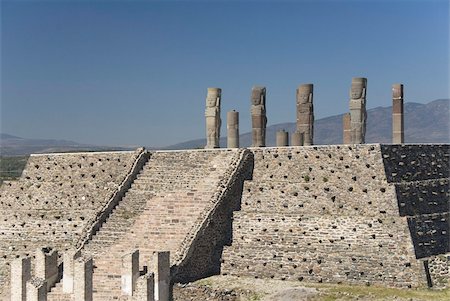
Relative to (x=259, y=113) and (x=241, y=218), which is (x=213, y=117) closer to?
(x=259, y=113)

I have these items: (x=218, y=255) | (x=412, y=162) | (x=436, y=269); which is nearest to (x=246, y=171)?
(x=218, y=255)

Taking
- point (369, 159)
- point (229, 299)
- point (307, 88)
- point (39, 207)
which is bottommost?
point (229, 299)

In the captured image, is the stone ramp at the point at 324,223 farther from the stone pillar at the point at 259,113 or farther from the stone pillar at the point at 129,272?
the stone pillar at the point at 259,113

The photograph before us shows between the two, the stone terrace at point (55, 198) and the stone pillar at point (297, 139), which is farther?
the stone pillar at point (297, 139)

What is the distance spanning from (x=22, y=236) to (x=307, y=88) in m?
15.9

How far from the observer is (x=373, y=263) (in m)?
28.5

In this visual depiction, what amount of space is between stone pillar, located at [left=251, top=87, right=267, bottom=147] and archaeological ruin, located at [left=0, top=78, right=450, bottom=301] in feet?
16.1

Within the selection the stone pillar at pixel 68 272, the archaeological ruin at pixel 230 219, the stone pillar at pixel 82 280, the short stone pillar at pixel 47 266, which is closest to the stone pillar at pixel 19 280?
the archaeological ruin at pixel 230 219

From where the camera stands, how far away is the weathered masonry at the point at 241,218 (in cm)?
2869

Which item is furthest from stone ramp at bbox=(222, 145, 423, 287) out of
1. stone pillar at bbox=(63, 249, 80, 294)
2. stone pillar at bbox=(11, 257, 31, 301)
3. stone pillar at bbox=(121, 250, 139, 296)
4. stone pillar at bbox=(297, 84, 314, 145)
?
stone pillar at bbox=(11, 257, 31, 301)

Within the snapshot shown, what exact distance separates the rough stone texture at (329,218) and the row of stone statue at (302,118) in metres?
4.16

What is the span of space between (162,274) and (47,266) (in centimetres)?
516

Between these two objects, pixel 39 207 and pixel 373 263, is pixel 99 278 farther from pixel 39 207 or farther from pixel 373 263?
pixel 373 263

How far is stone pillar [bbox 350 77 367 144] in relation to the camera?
1481 inches
